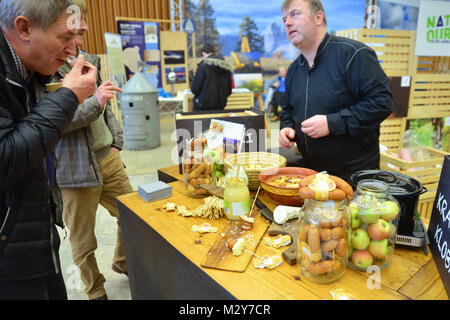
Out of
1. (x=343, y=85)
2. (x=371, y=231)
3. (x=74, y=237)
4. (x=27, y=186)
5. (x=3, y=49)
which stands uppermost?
(x=3, y=49)

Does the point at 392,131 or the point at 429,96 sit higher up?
the point at 429,96

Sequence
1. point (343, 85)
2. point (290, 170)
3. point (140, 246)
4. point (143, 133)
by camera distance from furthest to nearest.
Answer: point (143, 133) < point (343, 85) < point (290, 170) < point (140, 246)

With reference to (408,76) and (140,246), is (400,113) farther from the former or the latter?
(140,246)

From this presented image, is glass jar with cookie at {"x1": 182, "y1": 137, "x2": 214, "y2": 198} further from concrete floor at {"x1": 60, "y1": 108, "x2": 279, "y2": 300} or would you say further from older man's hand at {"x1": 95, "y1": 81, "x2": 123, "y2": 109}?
older man's hand at {"x1": 95, "y1": 81, "x2": 123, "y2": 109}

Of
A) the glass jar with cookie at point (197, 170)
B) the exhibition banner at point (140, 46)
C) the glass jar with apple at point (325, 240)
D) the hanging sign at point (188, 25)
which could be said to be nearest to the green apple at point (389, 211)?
the glass jar with apple at point (325, 240)

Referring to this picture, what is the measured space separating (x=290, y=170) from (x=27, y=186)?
1121mm

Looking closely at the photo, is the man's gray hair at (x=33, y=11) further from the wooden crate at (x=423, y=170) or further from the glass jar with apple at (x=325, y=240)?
the wooden crate at (x=423, y=170)

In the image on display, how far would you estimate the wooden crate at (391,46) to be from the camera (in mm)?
3139

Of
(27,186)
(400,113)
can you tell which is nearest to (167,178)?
(27,186)

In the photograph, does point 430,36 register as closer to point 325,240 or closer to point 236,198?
point 236,198

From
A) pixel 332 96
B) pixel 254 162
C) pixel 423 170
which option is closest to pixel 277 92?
pixel 423 170

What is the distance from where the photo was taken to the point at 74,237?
1941 millimetres

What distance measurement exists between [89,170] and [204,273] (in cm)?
109

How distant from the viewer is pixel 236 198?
4.24 feet
